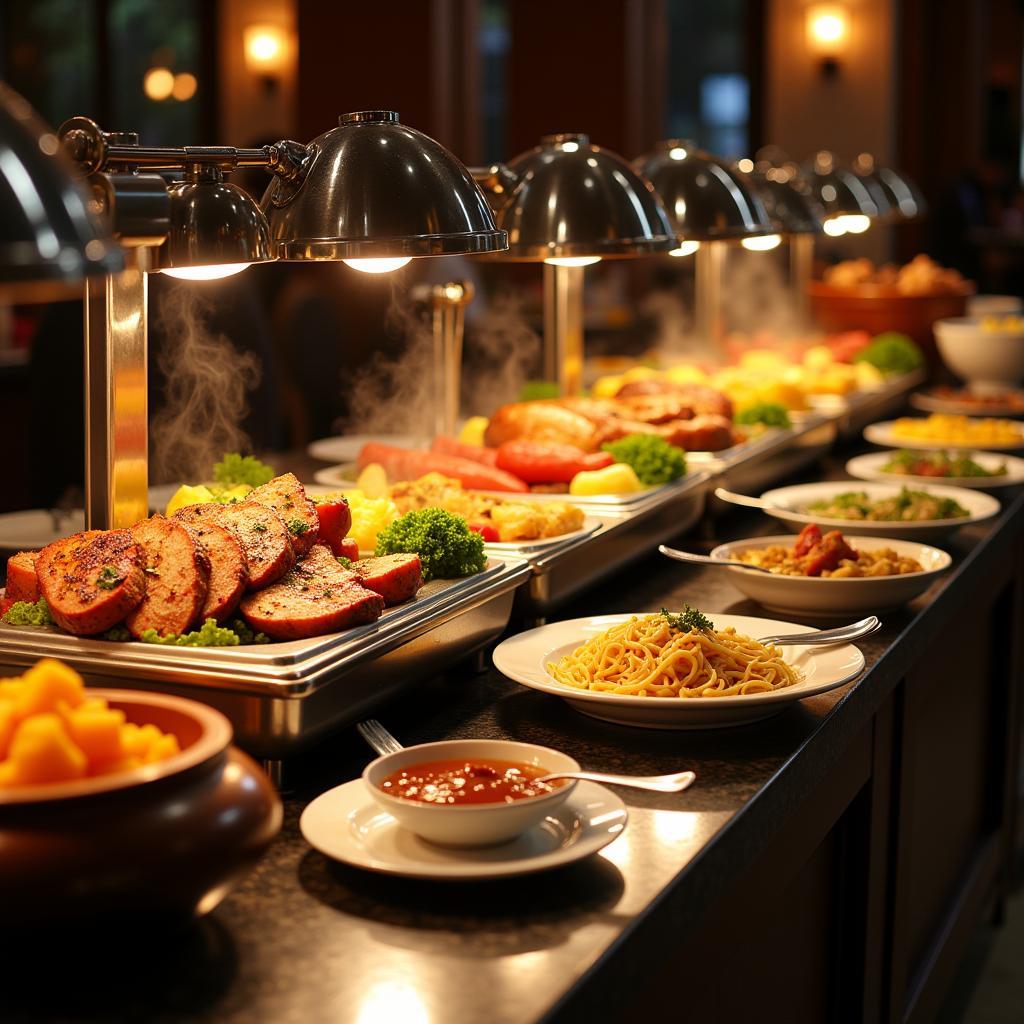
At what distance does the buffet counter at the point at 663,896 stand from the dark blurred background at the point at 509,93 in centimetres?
302

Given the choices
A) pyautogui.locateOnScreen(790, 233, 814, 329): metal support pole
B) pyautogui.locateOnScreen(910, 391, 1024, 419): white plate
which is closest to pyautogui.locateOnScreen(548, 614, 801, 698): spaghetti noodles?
pyautogui.locateOnScreen(910, 391, 1024, 419): white plate

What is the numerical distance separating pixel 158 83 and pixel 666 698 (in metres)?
9.26

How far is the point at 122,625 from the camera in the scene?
151cm

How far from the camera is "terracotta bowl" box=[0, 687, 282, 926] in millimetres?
1018

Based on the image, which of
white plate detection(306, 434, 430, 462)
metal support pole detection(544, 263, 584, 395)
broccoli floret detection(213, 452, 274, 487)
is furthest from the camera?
metal support pole detection(544, 263, 584, 395)

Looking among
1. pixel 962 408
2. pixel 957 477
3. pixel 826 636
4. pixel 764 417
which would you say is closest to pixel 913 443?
pixel 957 477

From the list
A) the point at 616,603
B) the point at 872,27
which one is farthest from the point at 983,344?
the point at 872,27

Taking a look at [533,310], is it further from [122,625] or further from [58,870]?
[58,870]

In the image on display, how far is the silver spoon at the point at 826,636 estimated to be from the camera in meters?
1.83

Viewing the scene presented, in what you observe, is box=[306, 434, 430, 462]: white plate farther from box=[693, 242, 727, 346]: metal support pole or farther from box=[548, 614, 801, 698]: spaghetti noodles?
box=[693, 242, 727, 346]: metal support pole

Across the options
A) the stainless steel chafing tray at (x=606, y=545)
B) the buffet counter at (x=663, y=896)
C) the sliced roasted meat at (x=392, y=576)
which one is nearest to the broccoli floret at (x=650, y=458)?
the stainless steel chafing tray at (x=606, y=545)

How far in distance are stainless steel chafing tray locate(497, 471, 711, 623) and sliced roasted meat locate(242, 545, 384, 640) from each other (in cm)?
40

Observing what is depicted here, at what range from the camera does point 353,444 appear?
9.77ft

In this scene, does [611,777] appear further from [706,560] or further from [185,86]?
[185,86]
